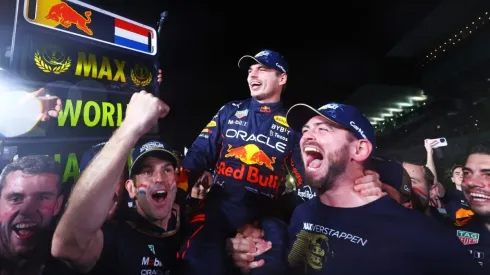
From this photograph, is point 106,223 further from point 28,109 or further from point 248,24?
point 248,24

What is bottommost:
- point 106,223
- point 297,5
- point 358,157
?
point 106,223

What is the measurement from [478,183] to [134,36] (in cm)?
216

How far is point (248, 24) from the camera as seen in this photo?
2.54 m

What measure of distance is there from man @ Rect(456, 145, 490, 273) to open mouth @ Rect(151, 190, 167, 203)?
1.73 metres

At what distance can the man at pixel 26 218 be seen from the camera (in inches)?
60.2

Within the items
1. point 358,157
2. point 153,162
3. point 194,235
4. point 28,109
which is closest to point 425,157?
point 358,157

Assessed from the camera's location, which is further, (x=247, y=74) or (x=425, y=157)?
(x=425, y=157)

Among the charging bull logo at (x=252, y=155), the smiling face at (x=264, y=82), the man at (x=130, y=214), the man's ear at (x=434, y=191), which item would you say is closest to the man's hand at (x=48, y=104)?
the man at (x=130, y=214)

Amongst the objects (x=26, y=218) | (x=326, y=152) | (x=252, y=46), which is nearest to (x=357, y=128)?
(x=326, y=152)

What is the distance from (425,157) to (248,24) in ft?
4.92

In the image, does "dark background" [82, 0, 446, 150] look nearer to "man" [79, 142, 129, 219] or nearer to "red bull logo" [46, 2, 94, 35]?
"red bull logo" [46, 2, 94, 35]

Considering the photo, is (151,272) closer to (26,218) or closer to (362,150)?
(26,218)

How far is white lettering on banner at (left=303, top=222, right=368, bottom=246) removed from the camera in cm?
168

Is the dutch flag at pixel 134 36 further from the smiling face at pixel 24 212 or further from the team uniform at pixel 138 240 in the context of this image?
the smiling face at pixel 24 212
